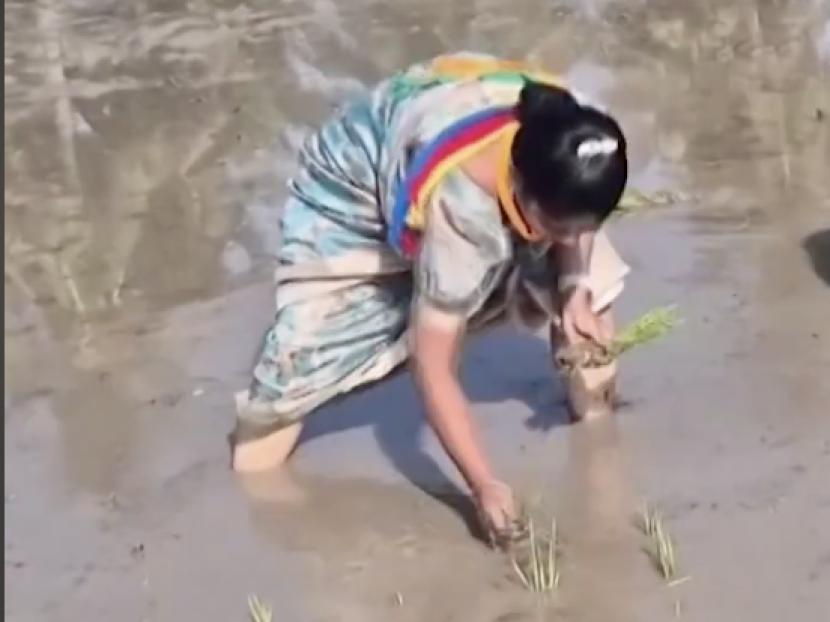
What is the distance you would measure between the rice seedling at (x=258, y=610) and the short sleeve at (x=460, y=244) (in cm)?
62

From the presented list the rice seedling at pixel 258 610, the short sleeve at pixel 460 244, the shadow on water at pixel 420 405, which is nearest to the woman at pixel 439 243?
the short sleeve at pixel 460 244

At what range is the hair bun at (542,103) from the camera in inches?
127

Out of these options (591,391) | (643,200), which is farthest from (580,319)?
(643,200)

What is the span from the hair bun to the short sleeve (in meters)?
0.16

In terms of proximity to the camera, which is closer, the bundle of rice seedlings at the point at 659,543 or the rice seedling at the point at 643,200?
the bundle of rice seedlings at the point at 659,543

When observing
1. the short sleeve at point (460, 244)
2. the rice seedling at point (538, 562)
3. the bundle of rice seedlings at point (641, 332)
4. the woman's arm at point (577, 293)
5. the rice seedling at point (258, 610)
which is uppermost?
the short sleeve at point (460, 244)

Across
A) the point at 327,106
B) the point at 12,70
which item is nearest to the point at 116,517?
the point at 327,106

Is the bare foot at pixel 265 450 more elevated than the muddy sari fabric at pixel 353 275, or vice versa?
the muddy sari fabric at pixel 353 275

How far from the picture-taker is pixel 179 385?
4.46 metres

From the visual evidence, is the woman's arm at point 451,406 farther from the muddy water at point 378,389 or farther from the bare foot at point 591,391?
the bare foot at point 591,391

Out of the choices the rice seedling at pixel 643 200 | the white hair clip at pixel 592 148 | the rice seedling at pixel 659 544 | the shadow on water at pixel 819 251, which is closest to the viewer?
the white hair clip at pixel 592 148

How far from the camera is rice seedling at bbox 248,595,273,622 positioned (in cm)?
331

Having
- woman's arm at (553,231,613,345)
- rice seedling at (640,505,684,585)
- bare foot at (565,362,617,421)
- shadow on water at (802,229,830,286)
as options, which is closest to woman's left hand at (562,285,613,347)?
woman's arm at (553,231,613,345)

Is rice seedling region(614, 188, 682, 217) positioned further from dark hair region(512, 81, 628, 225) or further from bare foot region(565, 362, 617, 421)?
dark hair region(512, 81, 628, 225)
